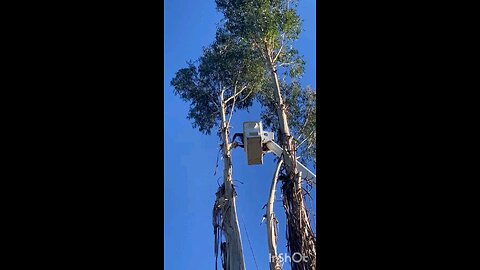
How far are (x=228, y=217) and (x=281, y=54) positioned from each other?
0.81 meters

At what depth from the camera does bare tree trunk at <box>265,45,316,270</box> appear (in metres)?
2.56

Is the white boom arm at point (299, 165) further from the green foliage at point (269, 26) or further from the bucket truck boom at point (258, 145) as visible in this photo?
the green foliage at point (269, 26)

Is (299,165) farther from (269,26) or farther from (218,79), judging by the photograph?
(269,26)

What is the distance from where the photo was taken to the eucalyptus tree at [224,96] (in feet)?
8.73

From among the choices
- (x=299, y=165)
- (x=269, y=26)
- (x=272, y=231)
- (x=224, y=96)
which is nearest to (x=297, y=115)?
(x=299, y=165)

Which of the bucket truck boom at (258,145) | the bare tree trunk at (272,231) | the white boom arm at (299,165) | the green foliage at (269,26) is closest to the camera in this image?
the bare tree trunk at (272,231)

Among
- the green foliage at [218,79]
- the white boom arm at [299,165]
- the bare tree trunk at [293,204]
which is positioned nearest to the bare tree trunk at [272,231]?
the bare tree trunk at [293,204]

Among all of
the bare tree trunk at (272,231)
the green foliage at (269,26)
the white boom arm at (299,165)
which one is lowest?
→ the bare tree trunk at (272,231)

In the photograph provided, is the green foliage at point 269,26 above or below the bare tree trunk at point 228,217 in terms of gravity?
above

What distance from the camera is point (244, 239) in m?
2.75
